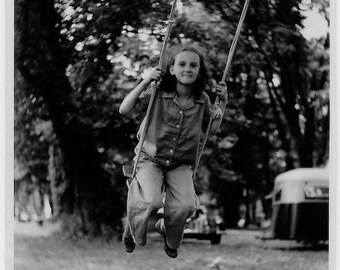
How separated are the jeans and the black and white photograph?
0.18 meters

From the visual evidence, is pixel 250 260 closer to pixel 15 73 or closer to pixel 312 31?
pixel 312 31

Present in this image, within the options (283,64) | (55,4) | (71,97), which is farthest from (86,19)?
(283,64)

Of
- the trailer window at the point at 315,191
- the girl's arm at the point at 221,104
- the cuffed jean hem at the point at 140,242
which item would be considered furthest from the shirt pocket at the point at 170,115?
the trailer window at the point at 315,191

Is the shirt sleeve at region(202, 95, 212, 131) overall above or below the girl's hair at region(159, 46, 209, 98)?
below

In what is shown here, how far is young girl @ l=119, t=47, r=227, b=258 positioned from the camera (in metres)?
1.68

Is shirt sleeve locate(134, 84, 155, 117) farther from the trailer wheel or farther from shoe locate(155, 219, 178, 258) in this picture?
the trailer wheel

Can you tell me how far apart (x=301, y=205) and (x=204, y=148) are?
390 millimetres

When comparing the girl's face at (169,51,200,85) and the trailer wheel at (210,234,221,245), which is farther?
the trailer wheel at (210,234,221,245)

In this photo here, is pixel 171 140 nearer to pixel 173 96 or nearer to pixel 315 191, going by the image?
pixel 173 96

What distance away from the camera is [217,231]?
6.45 feet

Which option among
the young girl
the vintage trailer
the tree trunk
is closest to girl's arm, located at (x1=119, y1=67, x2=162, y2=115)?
the young girl

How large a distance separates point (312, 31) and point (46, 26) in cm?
87

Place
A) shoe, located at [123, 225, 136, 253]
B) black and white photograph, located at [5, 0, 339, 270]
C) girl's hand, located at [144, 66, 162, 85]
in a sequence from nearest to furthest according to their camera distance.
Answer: girl's hand, located at [144, 66, 162, 85] → shoe, located at [123, 225, 136, 253] → black and white photograph, located at [5, 0, 339, 270]

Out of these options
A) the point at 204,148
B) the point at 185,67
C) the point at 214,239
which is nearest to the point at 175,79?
the point at 185,67
